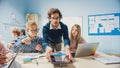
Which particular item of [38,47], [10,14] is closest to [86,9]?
[10,14]

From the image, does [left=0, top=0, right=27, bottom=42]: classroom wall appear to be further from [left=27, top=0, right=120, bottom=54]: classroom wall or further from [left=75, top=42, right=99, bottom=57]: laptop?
[left=75, top=42, right=99, bottom=57]: laptop

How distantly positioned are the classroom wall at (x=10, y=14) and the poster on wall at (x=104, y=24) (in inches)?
57.5

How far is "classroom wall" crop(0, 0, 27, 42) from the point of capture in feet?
8.64

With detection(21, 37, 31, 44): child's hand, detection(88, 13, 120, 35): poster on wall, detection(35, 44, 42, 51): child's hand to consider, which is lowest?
detection(35, 44, 42, 51): child's hand

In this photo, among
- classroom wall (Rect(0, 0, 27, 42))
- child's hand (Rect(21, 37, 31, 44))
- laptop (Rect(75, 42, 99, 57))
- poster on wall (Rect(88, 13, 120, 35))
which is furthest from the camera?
poster on wall (Rect(88, 13, 120, 35))

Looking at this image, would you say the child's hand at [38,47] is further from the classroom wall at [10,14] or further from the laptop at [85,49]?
the classroom wall at [10,14]

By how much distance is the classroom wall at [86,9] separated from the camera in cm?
321

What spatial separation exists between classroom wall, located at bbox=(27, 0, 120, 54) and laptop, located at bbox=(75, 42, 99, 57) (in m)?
1.85

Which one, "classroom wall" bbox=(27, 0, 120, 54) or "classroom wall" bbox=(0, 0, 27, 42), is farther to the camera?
"classroom wall" bbox=(27, 0, 120, 54)

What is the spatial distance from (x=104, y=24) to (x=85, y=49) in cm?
201

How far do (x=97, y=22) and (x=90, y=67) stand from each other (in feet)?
7.90

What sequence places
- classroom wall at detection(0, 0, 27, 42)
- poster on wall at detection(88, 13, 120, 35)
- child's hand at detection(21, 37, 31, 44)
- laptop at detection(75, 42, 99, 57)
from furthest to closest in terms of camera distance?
poster on wall at detection(88, 13, 120, 35) < classroom wall at detection(0, 0, 27, 42) < child's hand at detection(21, 37, 31, 44) < laptop at detection(75, 42, 99, 57)

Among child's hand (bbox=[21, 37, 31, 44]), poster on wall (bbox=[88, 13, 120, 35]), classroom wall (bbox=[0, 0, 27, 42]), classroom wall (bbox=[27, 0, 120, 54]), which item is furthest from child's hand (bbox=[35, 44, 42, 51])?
poster on wall (bbox=[88, 13, 120, 35])

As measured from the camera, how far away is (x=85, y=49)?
1454 mm
